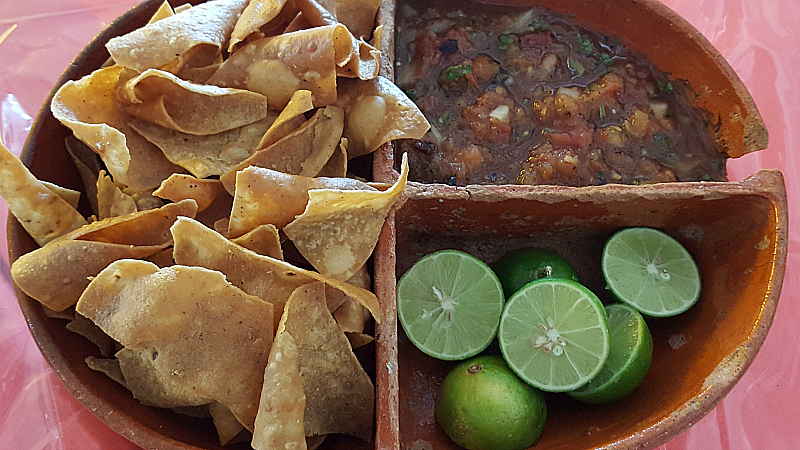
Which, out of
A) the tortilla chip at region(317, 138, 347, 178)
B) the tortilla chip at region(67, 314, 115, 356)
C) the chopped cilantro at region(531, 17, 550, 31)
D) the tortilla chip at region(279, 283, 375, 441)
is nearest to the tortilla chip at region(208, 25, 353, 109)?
the tortilla chip at region(317, 138, 347, 178)

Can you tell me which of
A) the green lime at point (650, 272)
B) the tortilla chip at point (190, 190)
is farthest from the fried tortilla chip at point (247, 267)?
the green lime at point (650, 272)

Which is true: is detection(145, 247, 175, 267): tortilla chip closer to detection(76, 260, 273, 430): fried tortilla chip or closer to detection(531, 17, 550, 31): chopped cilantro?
A: detection(76, 260, 273, 430): fried tortilla chip

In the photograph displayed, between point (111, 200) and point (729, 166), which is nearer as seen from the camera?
point (111, 200)

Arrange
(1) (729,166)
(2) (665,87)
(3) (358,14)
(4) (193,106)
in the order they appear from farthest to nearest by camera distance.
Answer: (1) (729,166)
(2) (665,87)
(3) (358,14)
(4) (193,106)

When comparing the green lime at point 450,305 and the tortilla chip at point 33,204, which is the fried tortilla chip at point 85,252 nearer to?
the tortilla chip at point 33,204

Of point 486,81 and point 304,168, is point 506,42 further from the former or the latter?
point 304,168

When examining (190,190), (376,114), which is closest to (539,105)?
(376,114)

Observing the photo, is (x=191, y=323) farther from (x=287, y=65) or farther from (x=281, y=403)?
(x=287, y=65)
